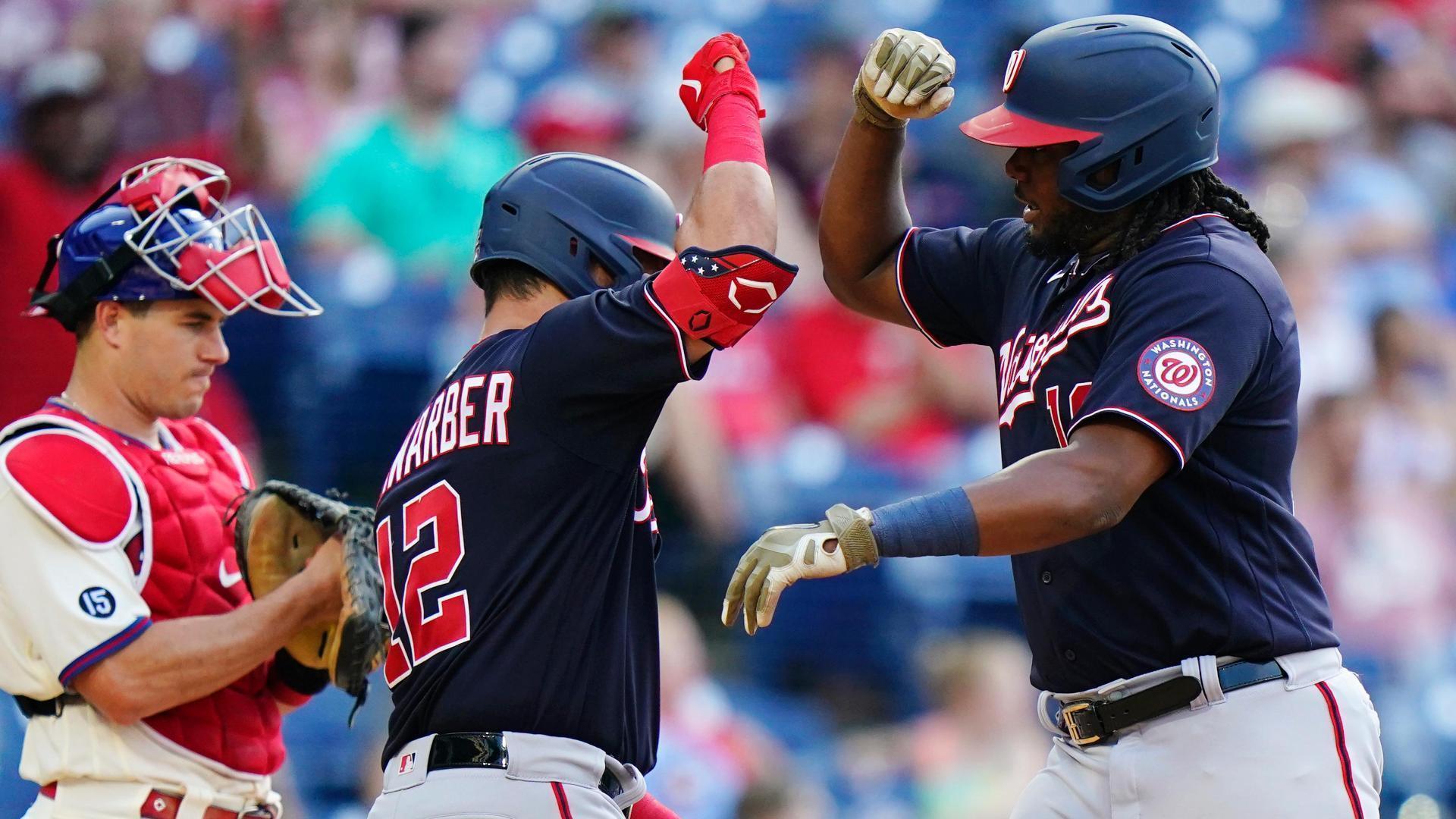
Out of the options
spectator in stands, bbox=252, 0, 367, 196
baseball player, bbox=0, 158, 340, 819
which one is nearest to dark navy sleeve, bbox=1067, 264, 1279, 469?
baseball player, bbox=0, 158, 340, 819

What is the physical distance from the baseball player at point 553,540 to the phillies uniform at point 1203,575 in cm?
65

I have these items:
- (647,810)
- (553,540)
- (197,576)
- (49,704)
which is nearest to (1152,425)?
(553,540)

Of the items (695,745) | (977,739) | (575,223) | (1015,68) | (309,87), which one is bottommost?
(977,739)

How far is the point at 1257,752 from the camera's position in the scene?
2928 millimetres

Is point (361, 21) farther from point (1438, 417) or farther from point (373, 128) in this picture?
point (1438, 417)

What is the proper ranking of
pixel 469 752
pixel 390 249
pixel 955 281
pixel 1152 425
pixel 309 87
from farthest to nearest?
→ pixel 309 87 < pixel 390 249 < pixel 955 281 < pixel 469 752 < pixel 1152 425

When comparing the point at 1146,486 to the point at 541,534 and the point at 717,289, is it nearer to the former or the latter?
the point at 717,289

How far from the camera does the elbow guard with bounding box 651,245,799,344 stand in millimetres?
2785

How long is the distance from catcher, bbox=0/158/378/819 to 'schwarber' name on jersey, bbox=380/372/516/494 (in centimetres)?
40

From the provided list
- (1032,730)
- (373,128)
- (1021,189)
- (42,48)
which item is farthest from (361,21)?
(1021,189)

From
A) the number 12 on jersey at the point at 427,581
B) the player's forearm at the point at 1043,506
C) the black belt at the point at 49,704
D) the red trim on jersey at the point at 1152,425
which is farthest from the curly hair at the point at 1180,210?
the black belt at the point at 49,704

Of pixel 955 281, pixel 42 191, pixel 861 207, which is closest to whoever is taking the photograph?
pixel 955 281

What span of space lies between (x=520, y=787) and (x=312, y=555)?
1.02 metres

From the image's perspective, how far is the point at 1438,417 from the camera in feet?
26.1
